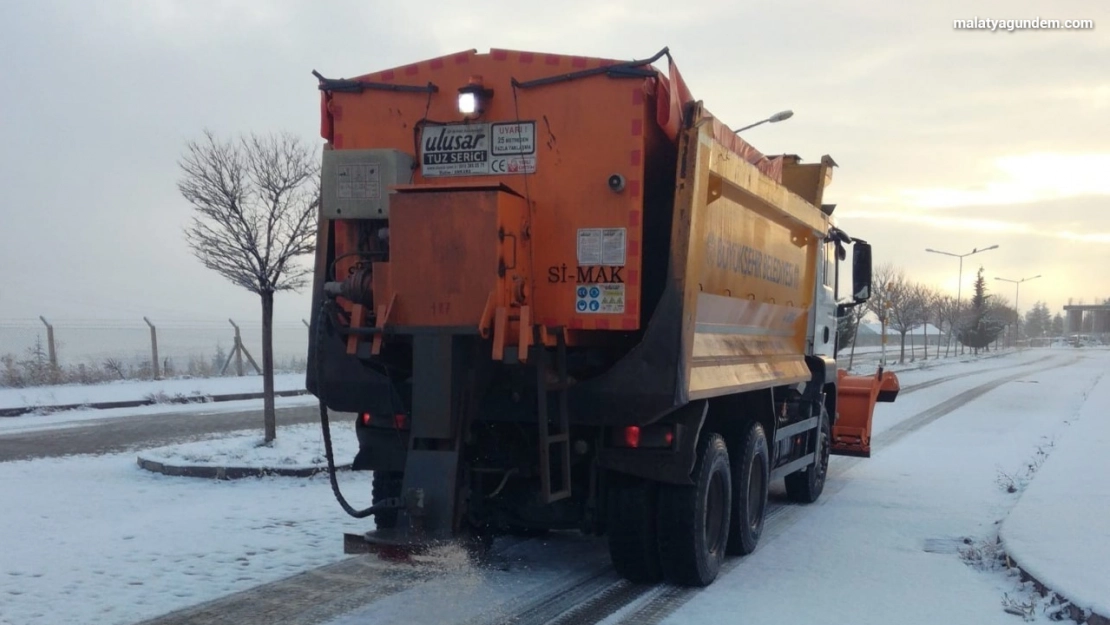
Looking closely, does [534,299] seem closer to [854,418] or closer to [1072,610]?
[1072,610]

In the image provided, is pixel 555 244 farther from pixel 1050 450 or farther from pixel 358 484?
pixel 1050 450

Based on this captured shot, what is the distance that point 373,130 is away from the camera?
6.43 m

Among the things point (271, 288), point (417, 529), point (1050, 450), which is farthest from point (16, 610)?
point (1050, 450)

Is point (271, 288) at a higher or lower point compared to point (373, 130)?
lower

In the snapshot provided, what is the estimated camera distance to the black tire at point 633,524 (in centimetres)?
641

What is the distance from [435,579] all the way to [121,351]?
81.7ft

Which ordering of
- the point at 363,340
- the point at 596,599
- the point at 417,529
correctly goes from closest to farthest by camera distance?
the point at 417,529, the point at 363,340, the point at 596,599

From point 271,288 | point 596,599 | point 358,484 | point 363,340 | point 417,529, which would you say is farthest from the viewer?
point 271,288

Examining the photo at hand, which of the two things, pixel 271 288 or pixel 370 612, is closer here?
pixel 370 612

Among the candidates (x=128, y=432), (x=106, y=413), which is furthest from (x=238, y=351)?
(x=128, y=432)

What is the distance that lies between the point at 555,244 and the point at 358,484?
5.62 meters

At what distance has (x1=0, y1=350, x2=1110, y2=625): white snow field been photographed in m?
6.14

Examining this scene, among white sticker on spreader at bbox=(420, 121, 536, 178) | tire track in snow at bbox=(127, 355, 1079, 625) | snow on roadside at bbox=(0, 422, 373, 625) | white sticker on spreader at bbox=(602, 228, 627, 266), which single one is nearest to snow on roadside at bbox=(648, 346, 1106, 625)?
tire track in snow at bbox=(127, 355, 1079, 625)

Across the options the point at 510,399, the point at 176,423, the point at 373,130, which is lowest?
the point at 176,423
